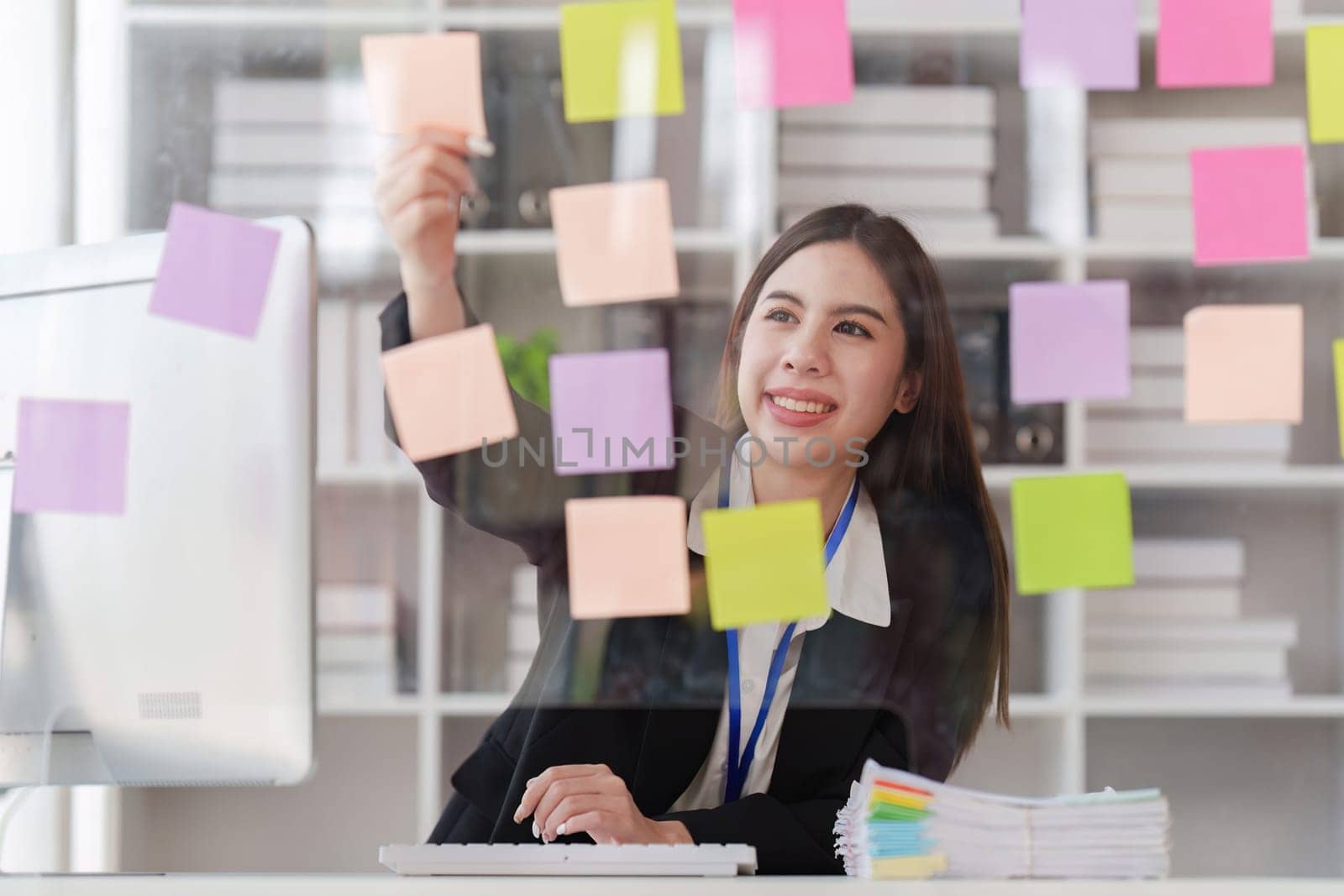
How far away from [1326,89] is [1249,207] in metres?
0.17

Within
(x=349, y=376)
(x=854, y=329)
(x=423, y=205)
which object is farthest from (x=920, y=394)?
(x=349, y=376)

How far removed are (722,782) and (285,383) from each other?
2.43ft

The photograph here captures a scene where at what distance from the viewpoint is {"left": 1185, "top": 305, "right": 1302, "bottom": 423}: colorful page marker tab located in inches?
63.2

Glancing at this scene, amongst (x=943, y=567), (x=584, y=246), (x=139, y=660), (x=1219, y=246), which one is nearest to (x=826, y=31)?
(x=584, y=246)

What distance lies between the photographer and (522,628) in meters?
1.95

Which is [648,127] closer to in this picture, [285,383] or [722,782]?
[722,782]

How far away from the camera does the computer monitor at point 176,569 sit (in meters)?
0.82

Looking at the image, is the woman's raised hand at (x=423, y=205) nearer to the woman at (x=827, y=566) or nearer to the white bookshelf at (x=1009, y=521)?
the woman at (x=827, y=566)

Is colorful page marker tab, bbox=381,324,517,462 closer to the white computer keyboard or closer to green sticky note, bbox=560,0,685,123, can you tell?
green sticky note, bbox=560,0,685,123

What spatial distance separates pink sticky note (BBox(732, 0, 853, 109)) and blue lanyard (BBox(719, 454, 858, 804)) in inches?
20.5

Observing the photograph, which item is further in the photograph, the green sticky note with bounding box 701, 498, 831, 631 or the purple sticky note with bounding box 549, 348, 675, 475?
the purple sticky note with bounding box 549, 348, 675, 475

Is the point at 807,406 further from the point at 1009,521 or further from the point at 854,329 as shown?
the point at 1009,521

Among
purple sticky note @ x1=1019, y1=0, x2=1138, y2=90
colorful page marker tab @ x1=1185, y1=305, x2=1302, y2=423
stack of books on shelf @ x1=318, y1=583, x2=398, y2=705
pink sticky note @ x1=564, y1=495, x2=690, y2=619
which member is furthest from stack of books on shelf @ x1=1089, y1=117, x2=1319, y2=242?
stack of books on shelf @ x1=318, y1=583, x2=398, y2=705
